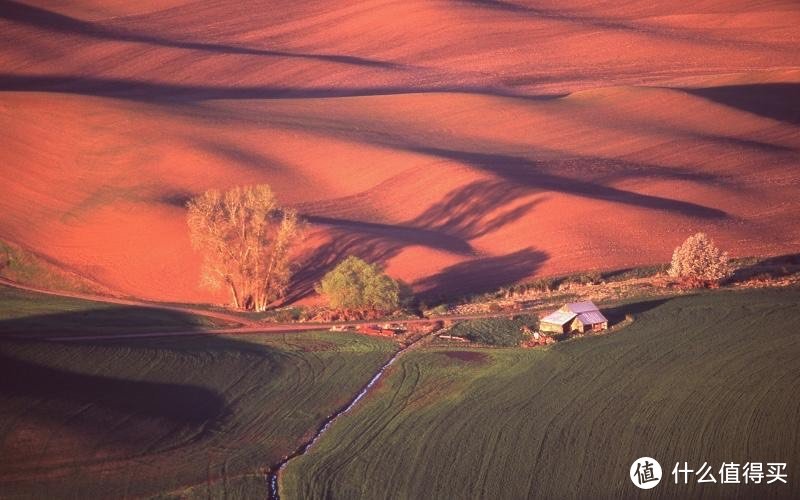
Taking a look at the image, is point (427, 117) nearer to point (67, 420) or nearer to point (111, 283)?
point (111, 283)

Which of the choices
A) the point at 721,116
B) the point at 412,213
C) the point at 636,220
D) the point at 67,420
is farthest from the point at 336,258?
the point at 721,116

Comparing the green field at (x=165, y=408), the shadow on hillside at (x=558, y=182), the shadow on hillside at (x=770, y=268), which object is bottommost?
the green field at (x=165, y=408)

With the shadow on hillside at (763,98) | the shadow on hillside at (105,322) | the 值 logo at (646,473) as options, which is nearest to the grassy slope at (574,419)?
the 值 logo at (646,473)

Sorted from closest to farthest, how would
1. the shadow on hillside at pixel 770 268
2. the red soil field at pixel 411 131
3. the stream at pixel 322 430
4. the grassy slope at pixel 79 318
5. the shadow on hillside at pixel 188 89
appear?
1. the stream at pixel 322 430
2. the grassy slope at pixel 79 318
3. the shadow on hillside at pixel 770 268
4. the red soil field at pixel 411 131
5. the shadow on hillside at pixel 188 89

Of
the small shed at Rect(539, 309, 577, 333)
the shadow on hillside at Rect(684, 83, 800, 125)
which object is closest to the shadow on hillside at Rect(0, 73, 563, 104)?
the shadow on hillside at Rect(684, 83, 800, 125)

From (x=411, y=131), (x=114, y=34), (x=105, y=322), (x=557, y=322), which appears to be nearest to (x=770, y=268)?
(x=557, y=322)

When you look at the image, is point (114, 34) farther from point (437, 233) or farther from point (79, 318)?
point (79, 318)

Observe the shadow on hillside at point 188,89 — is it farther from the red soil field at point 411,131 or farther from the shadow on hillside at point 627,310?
the shadow on hillside at point 627,310
